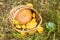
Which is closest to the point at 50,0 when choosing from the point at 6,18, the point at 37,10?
the point at 37,10

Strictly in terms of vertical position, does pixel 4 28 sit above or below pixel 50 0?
below

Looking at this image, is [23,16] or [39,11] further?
[39,11]

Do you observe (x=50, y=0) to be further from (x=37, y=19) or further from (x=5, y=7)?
(x=5, y=7)
